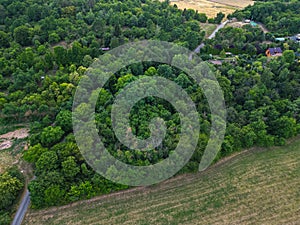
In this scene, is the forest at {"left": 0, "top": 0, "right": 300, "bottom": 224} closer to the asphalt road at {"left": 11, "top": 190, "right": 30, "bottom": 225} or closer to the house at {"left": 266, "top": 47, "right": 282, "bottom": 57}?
the asphalt road at {"left": 11, "top": 190, "right": 30, "bottom": 225}

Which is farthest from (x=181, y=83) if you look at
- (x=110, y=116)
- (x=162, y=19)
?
(x=162, y=19)

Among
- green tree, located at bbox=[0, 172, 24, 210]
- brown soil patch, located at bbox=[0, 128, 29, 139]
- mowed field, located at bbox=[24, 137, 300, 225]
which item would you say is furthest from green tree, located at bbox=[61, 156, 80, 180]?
brown soil patch, located at bbox=[0, 128, 29, 139]

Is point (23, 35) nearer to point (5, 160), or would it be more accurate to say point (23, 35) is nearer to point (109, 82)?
point (109, 82)

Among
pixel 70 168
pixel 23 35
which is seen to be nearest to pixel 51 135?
pixel 70 168

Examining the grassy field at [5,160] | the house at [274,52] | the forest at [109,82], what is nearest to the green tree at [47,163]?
the forest at [109,82]

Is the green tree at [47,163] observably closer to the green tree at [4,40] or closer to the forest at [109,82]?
the forest at [109,82]
